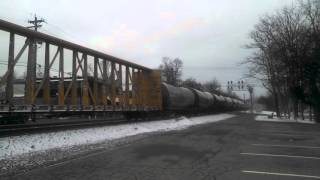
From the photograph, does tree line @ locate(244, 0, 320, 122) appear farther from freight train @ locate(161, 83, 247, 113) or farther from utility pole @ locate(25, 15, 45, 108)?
utility pole @ locate(25, 15, 45, 108)

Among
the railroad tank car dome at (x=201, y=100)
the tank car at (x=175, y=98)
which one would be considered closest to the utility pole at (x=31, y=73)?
the tank car at (x=175, y=98)

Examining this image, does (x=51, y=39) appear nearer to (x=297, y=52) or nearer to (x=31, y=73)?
(x=31, y=73)

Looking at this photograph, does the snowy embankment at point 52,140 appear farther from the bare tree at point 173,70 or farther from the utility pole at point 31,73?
the bare tree at point 173,70

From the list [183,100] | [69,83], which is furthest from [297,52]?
[69,83]

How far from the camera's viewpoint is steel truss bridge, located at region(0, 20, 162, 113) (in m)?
15.4

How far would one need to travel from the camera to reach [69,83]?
19500mm

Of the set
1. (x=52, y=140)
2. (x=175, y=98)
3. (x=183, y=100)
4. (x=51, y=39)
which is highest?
(x=51, y=39)

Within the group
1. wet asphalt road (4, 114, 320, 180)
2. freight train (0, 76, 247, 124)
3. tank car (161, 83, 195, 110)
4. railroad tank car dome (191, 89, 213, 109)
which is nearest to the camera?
wet asphalt road (4, 114, 320, 180)

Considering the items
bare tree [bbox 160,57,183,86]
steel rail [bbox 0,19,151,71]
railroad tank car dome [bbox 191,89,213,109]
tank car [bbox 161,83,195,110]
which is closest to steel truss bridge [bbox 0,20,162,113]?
steel rail [bbox 0,19,151,71]

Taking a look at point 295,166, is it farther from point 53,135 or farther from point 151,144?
point 53,135

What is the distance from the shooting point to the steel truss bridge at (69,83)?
15.4 m

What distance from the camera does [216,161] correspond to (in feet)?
36.0

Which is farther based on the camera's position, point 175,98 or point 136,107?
point 175,98

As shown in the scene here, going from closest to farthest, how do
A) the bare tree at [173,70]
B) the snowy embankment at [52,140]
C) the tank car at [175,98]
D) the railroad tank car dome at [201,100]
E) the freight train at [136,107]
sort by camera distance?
the snowy embankment at [52,140]
the freight train at [136,107]
the tank car at [175,98]
the railroad tank car dome at [201,100]
the bare tree at [173,70]
